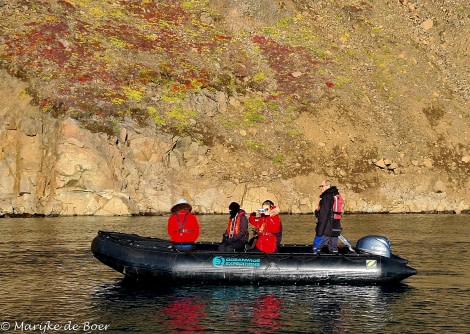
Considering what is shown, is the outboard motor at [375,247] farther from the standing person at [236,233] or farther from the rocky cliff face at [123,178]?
the rocky cliff face at [123,178]

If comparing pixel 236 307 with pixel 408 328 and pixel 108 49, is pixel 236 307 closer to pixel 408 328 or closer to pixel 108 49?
pixel 408 328

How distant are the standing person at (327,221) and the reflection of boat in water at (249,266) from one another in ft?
2.17

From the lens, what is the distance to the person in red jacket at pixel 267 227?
26.0 meters

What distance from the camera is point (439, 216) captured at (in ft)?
202

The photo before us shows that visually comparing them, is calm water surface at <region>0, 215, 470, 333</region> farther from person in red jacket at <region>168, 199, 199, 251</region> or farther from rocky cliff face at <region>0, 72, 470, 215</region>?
rocky cliff face at <region>0, 72, 470, 215</region>

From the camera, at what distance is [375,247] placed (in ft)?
88.2

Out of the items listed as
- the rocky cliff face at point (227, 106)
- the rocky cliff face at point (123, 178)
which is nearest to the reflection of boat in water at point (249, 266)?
the rocky cliff face at point (123, 178)

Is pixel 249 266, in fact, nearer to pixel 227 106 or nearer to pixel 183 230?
pixel 183 230

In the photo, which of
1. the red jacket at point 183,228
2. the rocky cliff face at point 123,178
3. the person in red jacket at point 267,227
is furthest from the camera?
the rocky cliff face at point 123,178

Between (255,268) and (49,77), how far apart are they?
45726mm

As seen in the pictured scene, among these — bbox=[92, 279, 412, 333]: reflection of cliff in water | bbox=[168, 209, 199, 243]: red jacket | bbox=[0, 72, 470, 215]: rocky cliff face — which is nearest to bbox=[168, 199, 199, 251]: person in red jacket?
bbox=[168, 209, 199, 243]: red jacket

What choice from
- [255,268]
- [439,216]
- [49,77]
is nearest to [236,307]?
[255,268]

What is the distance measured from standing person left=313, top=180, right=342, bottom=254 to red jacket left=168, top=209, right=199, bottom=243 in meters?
4.42

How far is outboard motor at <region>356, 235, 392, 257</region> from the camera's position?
2677 centimetres
